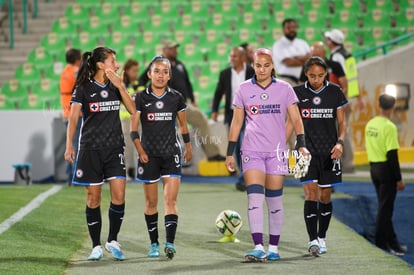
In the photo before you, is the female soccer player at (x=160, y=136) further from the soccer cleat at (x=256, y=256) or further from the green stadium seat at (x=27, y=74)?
the green stadium seat at (x=27, y=74)

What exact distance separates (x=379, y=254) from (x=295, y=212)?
2.91 m

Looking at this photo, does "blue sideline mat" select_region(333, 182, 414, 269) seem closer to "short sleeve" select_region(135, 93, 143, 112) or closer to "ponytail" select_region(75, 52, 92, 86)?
"short sleeve" select_region(135, 93, 143, 112)

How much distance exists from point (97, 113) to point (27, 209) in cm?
357

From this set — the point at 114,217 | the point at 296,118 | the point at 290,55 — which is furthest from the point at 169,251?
the point at 290,55

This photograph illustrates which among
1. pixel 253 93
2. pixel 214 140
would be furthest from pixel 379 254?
pixel 214 140

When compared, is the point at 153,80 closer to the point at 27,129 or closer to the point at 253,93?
the point at 253,93

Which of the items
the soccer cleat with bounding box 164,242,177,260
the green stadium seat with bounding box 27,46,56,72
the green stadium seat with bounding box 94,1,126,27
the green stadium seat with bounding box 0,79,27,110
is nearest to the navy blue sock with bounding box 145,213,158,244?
the soccer cleat with bounding box 164,242,177,260

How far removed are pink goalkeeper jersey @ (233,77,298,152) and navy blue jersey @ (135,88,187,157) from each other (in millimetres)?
606

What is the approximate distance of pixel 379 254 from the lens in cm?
804

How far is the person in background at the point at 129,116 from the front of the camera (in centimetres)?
1386

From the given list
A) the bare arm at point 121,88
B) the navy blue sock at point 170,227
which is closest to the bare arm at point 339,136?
the navy blue sock at point 170,227

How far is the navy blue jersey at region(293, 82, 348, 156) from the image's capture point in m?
8.14

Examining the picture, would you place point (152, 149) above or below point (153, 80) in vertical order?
below

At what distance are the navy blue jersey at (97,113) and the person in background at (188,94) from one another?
5426mm
